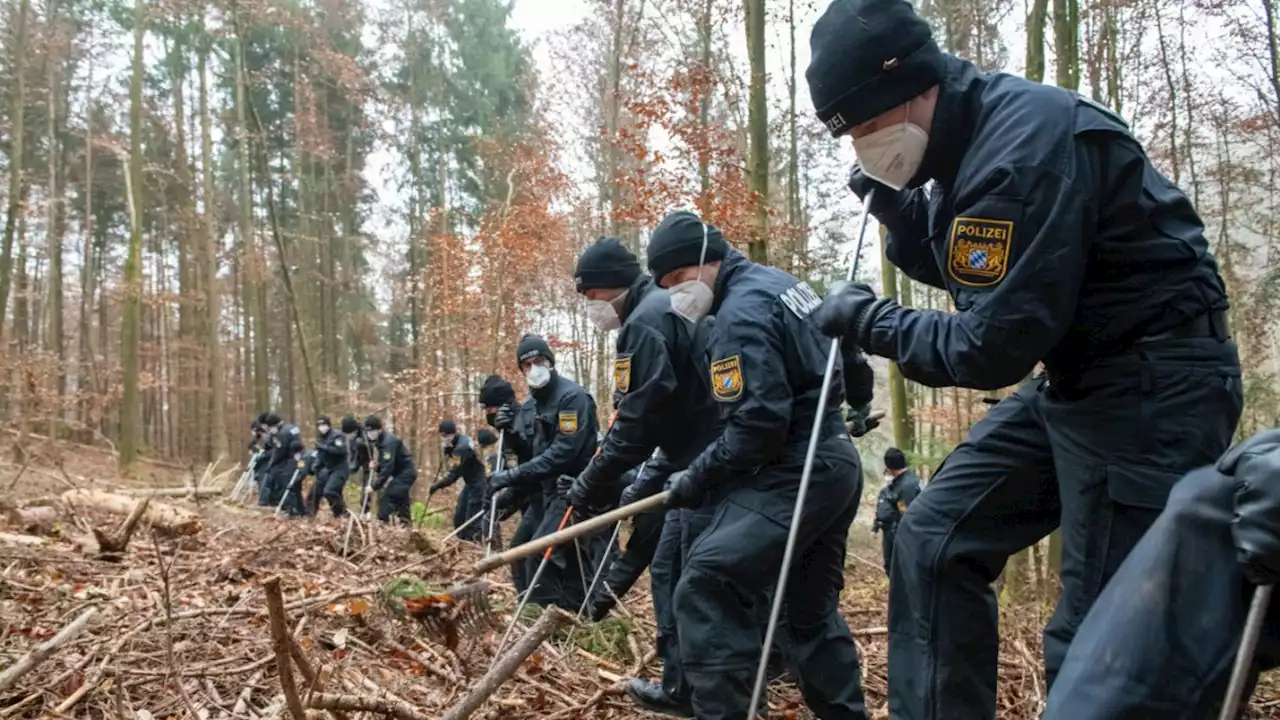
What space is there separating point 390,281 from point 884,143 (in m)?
27.1

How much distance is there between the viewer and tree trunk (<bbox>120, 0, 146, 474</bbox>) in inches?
663

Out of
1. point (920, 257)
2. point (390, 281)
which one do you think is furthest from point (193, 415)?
point (920, 257)

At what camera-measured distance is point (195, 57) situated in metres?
21.8

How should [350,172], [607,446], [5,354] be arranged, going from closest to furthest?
[607,446] → [5,354] → [350,172]

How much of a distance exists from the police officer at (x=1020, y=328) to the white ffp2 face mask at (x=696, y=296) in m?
1.47

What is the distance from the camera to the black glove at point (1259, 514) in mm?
1433

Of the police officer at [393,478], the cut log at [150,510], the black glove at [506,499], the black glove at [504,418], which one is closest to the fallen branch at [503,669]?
the cut log at [150,510]

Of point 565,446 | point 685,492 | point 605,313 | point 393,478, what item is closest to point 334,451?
point 393,478

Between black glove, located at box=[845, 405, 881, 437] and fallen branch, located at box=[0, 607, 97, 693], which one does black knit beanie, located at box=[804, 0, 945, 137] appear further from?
fallen branch, located at box=[0, 607, 97, 693]

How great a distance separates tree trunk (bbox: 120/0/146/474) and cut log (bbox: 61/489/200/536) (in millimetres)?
7527

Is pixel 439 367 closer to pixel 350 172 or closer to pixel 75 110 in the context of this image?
pixel 350 172

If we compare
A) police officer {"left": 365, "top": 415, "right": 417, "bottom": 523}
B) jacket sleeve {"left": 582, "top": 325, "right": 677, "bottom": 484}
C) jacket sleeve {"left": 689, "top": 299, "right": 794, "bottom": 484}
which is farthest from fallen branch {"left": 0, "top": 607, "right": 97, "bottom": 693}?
police officer {"left": 365, "top": 415, "right": 417, "bottom": 523}

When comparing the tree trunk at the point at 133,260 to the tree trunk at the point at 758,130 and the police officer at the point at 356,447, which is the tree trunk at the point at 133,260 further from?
the tree trunk at the point at 758,130

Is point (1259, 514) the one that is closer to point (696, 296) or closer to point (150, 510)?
point (696, 296)
